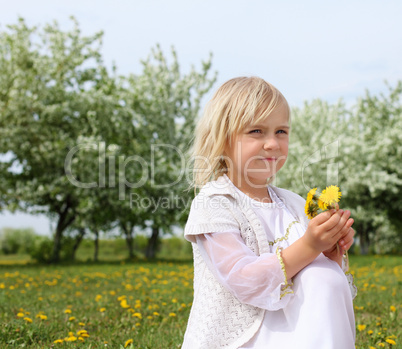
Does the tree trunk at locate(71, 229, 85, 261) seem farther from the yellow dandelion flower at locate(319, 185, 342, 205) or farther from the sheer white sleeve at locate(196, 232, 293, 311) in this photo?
the yellow dandelion flower at locate(319, 185, 342, 205)

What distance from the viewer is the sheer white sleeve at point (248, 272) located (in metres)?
2.05

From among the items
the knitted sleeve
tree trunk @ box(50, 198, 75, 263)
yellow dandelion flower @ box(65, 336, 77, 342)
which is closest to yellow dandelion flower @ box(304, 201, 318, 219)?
the knitted sleeve

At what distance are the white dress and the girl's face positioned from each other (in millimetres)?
397

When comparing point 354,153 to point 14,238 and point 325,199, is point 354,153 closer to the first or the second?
point 325,199

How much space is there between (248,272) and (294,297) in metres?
0.25

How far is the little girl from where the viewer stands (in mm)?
2033

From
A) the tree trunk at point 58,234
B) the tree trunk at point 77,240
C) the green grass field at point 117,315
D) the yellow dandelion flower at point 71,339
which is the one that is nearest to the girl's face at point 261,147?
the green grass field at point 117,315

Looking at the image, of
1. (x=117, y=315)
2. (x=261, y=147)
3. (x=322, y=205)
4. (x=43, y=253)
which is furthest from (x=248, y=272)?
(x=43, y=253)

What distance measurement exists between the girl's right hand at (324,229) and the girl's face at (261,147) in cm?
50

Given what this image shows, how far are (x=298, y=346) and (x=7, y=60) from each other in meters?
15.8

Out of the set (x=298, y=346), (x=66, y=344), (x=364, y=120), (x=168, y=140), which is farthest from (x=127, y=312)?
(x=364, y=120)

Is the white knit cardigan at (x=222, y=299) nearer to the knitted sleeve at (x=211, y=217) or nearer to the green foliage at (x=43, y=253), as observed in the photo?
the knitted sleeve at (x=211, y=217)

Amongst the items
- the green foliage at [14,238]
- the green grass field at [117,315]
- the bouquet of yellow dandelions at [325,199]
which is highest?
the bouquet of yellow dandelions at [325,199]

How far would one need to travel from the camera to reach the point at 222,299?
226 cm
